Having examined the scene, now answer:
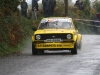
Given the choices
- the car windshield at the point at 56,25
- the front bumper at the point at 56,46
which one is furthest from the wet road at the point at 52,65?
the car windshield at the point at 56,25

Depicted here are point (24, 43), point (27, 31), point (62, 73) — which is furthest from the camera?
point (27, 31)

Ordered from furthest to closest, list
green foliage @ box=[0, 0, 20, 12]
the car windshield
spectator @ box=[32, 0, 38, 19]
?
spectator @ box=[32, 0, 38, 19]
green foliage @ box=[0, 0, 20, 12]
the car windshield

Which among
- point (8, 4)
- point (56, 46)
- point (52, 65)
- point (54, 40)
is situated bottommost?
point (56, 46)

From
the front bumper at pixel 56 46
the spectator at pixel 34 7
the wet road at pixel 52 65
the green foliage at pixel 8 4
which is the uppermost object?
the green foliage at pixel 8 4

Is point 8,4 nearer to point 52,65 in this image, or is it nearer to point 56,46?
point 56,46

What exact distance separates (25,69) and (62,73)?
64.0 inches

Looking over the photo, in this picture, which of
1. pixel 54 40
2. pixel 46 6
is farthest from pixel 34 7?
pixel 54 40

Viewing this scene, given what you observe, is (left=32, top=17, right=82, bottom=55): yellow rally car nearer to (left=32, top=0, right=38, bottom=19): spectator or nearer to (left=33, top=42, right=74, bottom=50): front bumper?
→ (left=33, top=42, right=74, bottom=50): front bumper

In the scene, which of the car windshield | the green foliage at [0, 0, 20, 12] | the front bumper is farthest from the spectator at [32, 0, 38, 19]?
the front bumper

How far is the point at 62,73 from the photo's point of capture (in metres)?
16.3

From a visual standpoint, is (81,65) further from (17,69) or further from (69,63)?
(17,69)

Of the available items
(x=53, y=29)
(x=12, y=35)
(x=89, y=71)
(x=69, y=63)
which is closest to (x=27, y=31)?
(x=12, y=35)

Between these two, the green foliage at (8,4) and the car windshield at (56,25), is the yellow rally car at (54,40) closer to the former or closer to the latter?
the car windshield at (56,25)

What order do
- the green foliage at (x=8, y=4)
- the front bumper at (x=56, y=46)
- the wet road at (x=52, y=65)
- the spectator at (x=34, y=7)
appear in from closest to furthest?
the wet road at (x=52, y=65)
the front bumper at (x=56, y=46)
the green foliage at (x=8, y=4)
the spectator at (x=34, y=7)
